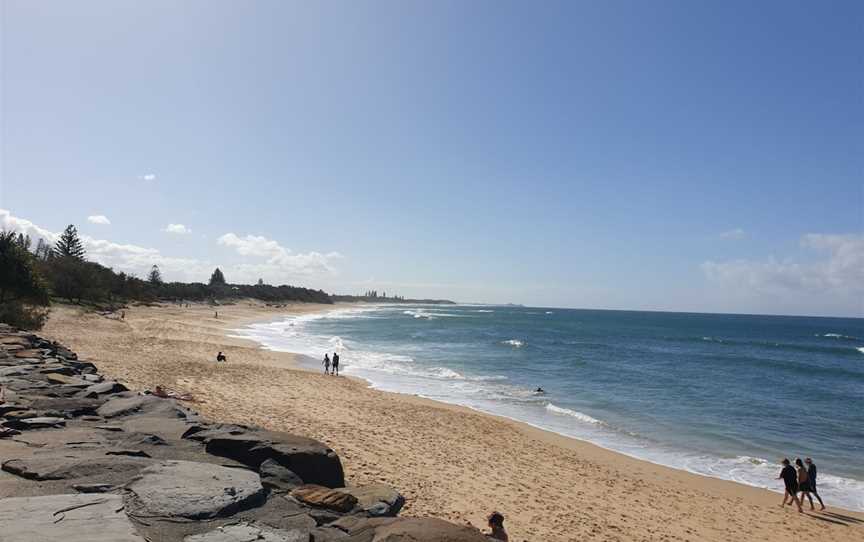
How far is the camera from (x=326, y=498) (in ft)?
17.4

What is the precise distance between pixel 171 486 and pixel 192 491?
0.87 ft

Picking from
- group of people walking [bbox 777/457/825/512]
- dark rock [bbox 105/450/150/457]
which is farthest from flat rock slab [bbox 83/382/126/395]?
group of people walking [bbox 777/457/825/512]

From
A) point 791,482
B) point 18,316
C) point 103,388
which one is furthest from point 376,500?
point 18,316

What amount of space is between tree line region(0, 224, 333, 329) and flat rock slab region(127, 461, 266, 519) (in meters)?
22.5

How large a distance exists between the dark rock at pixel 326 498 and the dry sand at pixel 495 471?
3167 millimetres

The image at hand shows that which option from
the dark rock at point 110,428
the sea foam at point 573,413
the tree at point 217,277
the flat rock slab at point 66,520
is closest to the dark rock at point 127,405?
the dark rock at point 110,428

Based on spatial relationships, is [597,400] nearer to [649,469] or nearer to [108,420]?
[649,469]

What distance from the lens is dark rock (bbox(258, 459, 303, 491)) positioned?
5.56m

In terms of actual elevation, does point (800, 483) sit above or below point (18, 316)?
below

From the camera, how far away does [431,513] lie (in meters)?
8.37

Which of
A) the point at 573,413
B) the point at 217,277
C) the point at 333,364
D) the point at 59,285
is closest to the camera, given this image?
the point at 573,413

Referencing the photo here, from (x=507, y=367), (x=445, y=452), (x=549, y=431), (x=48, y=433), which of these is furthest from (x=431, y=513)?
(x=507, y=367)

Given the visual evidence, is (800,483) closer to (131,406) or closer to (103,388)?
(131,406)

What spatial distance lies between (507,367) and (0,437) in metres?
32.6
